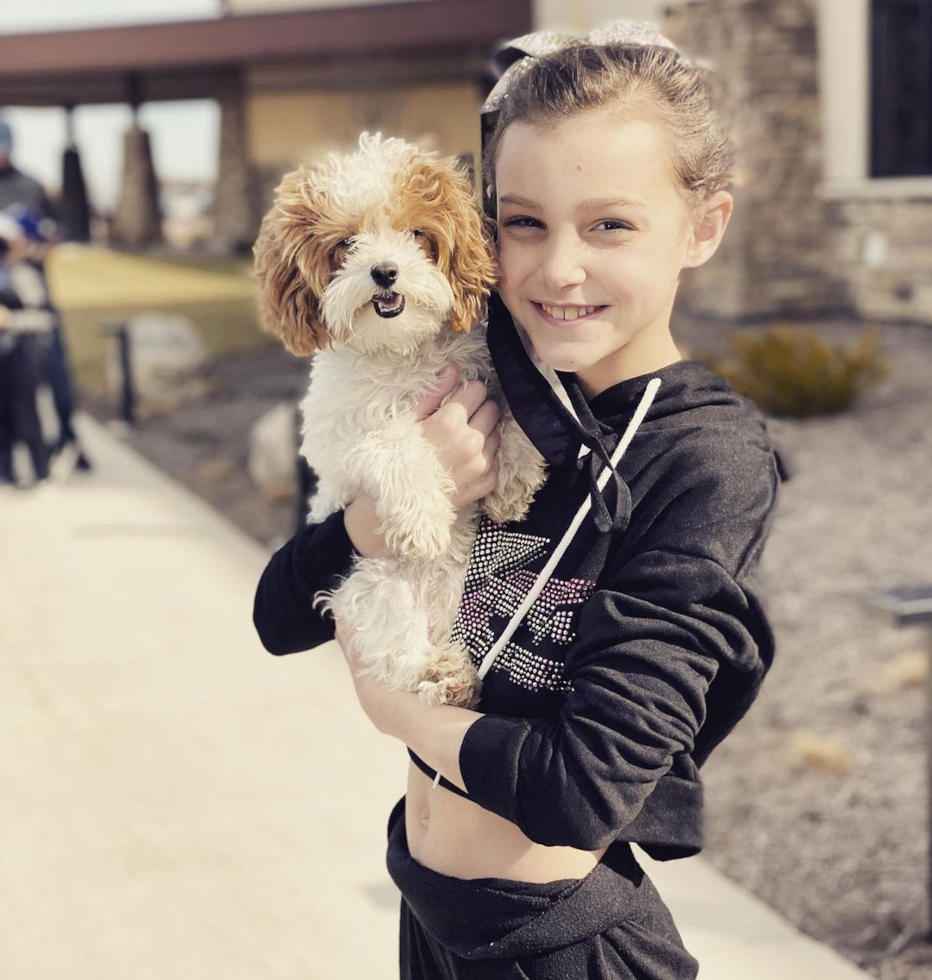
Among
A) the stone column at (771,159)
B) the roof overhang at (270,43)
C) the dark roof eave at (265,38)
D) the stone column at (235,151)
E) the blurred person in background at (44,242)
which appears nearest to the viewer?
the blurred person in background at (44,242)

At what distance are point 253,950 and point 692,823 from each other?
218 centimetres

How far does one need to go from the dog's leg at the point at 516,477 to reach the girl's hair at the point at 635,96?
0.37 meters

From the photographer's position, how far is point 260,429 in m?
9.19

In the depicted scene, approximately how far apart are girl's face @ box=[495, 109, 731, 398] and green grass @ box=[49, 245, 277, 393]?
1221cm

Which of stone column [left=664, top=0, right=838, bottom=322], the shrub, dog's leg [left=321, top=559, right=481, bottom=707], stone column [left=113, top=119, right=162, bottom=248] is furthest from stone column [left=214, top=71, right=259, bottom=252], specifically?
dog's leg [left=321, top=559, right=481, bottom=707]

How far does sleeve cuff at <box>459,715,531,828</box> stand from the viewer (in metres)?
1.43

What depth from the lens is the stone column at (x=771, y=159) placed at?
1151cm

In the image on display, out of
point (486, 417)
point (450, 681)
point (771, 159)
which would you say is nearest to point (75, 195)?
point (771, 159)

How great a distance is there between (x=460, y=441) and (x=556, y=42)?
1.83ft

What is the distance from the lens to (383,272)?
147 centimetres

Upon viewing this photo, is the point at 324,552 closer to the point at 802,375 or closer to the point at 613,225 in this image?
the point at 613,225

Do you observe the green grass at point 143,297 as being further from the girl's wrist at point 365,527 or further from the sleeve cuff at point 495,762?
the sleeve cuff at point 495,762

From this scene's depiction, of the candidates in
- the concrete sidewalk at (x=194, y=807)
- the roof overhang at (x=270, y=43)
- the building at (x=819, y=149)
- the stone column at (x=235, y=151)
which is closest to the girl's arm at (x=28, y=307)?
the concrete sidewalk at (x=194, y=807)

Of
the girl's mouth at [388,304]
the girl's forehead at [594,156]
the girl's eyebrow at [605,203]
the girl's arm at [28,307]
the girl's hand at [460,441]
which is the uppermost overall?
the girl's forehead at [594,156]
